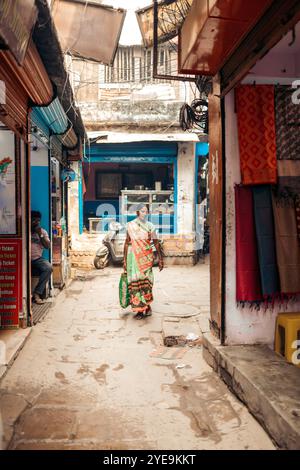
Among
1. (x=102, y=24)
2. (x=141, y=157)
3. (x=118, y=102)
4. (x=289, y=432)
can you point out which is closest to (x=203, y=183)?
(x=141, y=157)

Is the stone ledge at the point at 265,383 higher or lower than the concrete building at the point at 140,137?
lower

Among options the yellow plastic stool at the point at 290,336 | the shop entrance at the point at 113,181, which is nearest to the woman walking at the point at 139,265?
the yellow plastic stool at the point at 290,336

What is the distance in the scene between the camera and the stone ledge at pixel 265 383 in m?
2.90

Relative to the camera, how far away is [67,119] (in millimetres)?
8359

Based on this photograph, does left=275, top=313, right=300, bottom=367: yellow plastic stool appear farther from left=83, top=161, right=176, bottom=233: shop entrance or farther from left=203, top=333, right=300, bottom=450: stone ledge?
left=83, top=161, right=176, bottom=233: shop entrance

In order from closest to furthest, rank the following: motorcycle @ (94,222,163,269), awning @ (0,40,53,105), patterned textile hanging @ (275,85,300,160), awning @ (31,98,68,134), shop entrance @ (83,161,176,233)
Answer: awning @ (0,40,53,105) < patterned textile hanging @ (275,85,300,160) < awning @ (31,98,68,134) < motorcycle @ (94,222,163,269) < shop entrance @ (83,161,176,233)

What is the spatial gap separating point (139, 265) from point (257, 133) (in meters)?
3.42

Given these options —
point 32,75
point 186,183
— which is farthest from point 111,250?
point 32,75

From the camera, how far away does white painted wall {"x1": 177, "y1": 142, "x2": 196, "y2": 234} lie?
1419cm

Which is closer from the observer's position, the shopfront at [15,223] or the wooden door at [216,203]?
the wooden door at [216,203]

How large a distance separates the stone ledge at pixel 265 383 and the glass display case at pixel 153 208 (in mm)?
9645

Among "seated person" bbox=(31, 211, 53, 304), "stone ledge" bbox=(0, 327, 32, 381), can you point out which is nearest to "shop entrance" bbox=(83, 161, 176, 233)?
"seated person" bbox=(31, 211, 53, 304)

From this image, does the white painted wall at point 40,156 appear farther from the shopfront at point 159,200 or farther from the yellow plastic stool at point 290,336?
the yellow plastic stool at point 290,336

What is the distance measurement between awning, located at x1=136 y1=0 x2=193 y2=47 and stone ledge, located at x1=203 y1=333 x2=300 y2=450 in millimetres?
4815
